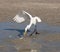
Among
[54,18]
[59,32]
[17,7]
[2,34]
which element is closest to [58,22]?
[54,18]

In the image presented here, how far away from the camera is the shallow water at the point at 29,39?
42.0 ft

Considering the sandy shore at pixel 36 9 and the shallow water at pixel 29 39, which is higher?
the shallow water at pixel 29 39

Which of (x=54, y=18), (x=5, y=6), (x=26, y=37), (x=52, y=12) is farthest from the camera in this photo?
(x=5, y=6)

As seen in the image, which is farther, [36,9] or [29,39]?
[36,9]

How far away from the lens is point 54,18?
21609 millimetres

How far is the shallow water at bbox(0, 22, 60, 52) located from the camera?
12.8 meters

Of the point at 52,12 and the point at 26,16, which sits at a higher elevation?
the point at 26,16

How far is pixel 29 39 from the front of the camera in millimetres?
15000

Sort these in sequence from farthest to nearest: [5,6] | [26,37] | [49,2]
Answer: [49,2], [5,6], [26,37]

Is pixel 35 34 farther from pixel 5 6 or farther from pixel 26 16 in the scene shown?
pixel 5 6

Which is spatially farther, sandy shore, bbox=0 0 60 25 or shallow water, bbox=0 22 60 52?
sandy shore, bbox=0 0 60 25

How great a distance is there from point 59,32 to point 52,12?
7.95 metres

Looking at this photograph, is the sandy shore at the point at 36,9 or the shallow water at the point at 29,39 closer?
the shallow water at the point at 29,39

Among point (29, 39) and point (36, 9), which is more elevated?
point (29, 39)
